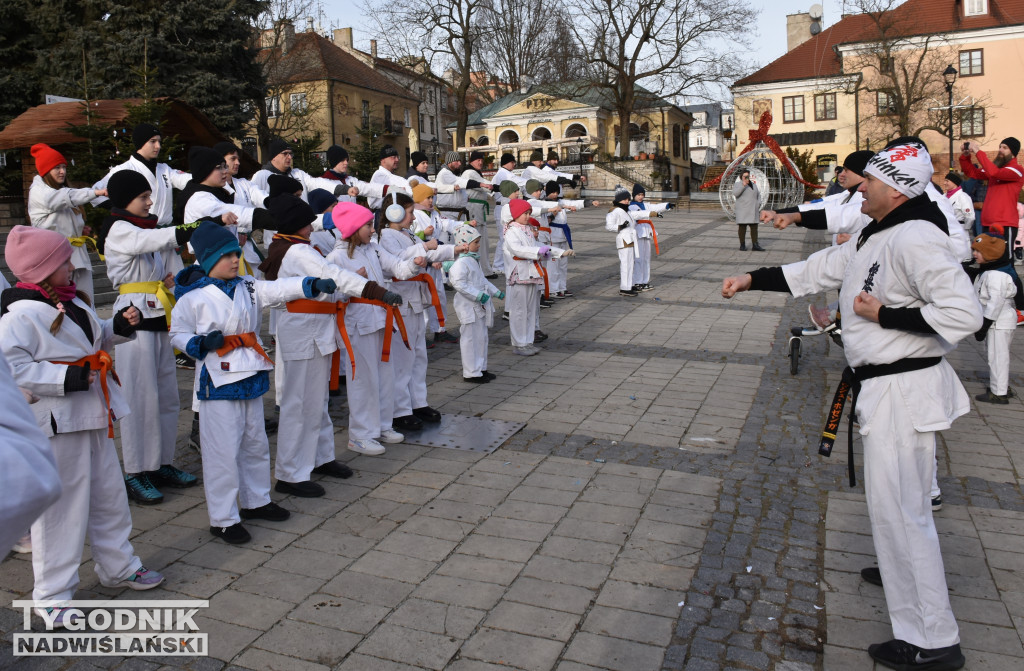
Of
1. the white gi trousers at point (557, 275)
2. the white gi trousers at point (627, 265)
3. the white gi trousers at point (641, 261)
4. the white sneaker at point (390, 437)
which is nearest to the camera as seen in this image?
the white sneaker at point (390, 437)

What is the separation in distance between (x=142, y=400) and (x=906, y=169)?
4.89m

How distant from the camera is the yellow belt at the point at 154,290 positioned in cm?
578

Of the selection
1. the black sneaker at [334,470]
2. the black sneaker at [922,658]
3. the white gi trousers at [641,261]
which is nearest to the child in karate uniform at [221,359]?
the black sneaker at [334,470]

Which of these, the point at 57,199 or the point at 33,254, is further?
the point at 57,199

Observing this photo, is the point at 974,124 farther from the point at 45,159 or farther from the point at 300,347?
the point at 300,347

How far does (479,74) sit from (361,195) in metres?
47.4

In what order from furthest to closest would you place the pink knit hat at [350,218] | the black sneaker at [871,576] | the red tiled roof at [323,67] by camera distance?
the red tiled roof at [323,67], the pink knit hat at [350,218], the black sneaker at [871,576]

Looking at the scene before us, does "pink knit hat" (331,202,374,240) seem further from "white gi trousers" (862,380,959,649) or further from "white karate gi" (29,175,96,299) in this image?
"white gi trousers" (862,380,959,649)

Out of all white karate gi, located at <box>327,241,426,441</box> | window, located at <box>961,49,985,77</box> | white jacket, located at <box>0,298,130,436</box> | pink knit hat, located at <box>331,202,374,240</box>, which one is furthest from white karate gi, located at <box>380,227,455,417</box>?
window, located at <box>961,49,985,77</box>

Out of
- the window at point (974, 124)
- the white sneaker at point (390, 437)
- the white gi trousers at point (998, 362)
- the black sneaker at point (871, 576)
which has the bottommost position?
the black sneaker at point (871, 576)

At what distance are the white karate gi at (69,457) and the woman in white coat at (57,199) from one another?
3.67m

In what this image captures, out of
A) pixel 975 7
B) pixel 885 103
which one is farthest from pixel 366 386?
pixel 975 7

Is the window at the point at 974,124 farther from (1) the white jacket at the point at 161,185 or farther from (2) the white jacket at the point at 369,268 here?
(1) the white jacket at the point at 161,185

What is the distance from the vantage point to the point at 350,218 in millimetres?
6145
